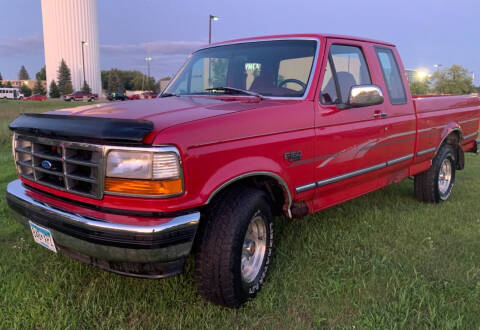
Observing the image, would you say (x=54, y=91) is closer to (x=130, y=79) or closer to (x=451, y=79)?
(x=130, y=79)

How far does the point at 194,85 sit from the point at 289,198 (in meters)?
1.53

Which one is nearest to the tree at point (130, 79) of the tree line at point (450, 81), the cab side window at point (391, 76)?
the tree line at point (450, 81)

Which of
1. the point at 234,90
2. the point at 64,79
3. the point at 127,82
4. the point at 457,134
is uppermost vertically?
the point at 234,90

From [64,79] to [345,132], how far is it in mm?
77083

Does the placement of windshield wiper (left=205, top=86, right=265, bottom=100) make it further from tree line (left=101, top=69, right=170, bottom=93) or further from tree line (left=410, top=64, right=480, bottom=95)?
tree line (left=101, top=69, right=170, bottom=93)

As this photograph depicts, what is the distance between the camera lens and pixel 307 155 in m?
3.11

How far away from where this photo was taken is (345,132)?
136 inches

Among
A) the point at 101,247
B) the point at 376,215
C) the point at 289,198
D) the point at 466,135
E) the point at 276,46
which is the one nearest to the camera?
the point at 101,247

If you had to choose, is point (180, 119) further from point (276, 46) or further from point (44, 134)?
point (276, 46)

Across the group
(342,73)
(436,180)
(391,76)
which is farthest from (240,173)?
(436,180)

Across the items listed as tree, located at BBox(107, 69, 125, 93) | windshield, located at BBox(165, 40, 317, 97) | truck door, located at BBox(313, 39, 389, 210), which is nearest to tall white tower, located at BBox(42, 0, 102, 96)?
tree, located at BBox(107, 69, 125, 93)

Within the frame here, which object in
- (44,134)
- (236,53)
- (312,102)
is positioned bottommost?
(44,134)

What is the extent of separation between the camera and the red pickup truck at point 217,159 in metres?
2.22

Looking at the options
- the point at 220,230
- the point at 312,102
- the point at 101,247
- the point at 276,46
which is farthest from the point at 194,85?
the point at 101,247
